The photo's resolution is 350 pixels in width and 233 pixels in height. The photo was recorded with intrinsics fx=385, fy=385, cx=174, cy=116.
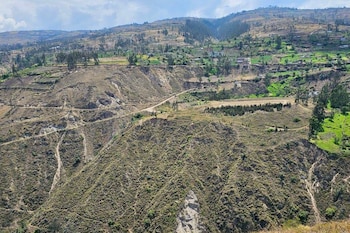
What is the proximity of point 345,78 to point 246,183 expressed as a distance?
8511 centimetres

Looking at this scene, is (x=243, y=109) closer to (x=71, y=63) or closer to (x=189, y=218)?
(x=189, y=218)

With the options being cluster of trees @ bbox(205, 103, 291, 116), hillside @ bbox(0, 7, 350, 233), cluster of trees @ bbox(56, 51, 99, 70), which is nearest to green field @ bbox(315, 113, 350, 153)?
hillside @ bbox(0, 7, 350, 233)

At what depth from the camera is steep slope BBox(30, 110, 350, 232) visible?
73125 mm

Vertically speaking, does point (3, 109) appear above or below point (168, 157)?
above

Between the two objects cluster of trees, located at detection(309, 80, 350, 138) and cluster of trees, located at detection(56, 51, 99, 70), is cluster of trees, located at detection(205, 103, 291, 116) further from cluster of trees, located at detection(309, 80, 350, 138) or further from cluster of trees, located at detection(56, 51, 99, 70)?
cluster of trees, located at detection(56, 51, 99, 70)

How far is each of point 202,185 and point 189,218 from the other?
339 inches

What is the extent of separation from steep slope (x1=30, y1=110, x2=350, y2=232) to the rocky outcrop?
78 centimetres

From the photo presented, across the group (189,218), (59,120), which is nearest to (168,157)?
(189,218)

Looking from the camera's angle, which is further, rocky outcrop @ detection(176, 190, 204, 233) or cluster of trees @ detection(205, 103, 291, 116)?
cluster of trees @ detection(205, 103, 291, 116)

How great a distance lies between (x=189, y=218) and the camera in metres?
73.2

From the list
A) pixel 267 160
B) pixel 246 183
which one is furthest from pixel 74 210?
pixel 267 160

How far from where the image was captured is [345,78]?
464ft

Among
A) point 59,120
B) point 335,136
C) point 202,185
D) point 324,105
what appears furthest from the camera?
point 59,120

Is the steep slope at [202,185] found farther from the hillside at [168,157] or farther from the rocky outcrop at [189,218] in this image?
the rocky outcrop at [189,218]
